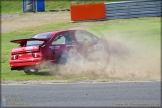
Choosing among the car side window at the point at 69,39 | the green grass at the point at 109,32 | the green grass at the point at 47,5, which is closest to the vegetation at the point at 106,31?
the green grass at the point at 109,32

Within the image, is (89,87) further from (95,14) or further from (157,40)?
(95,14)

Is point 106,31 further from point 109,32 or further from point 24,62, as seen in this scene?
point 24,62

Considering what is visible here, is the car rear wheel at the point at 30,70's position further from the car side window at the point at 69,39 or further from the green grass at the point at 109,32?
the car side window at the point at 69,39

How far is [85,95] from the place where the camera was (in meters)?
10.8

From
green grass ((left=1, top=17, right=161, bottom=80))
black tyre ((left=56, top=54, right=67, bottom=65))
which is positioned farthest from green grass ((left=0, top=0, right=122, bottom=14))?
black tyre ((left=56, top=54, right=67, bottom=65))

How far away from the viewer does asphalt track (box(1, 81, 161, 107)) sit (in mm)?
9594

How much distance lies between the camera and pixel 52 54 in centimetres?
1623

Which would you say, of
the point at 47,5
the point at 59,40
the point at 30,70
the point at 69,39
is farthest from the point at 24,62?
the point at 47,5

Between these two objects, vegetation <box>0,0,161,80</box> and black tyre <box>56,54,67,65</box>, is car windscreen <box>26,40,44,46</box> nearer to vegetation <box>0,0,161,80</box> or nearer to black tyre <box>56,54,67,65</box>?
black tyre <box>56,54,67,65</box>

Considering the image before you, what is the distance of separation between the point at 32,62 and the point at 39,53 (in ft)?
1.33

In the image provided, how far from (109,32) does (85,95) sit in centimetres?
1219

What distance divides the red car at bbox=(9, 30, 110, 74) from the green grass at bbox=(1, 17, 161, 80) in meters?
0.50

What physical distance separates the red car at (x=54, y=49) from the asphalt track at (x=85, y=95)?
2884mm

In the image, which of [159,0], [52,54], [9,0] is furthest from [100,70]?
[9,0]
